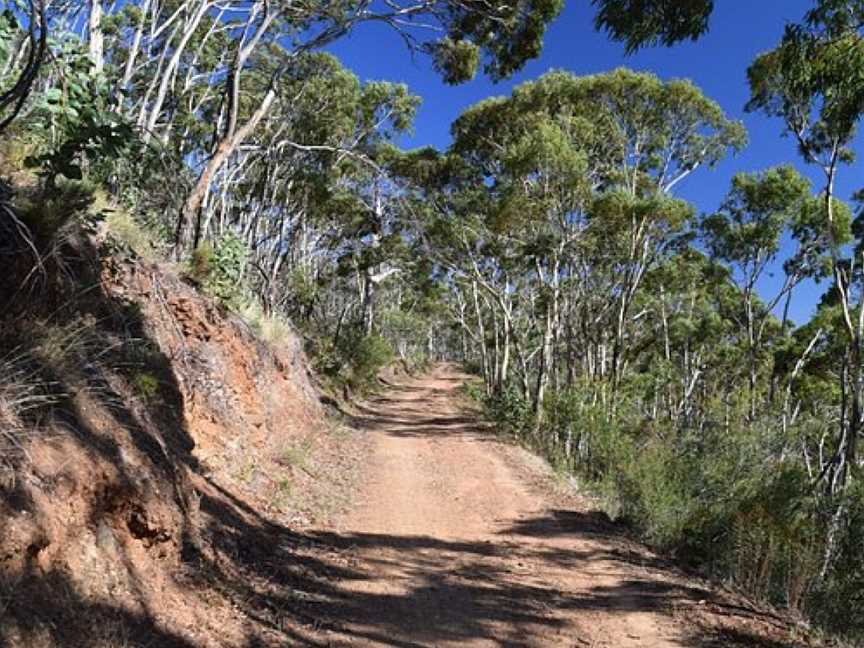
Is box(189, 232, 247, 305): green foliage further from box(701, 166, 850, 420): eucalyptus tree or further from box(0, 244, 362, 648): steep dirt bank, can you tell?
box(701, 166, 850, 420): eucalyptus tree

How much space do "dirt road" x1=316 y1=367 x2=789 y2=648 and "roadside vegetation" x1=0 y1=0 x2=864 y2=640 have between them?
2.68 ft

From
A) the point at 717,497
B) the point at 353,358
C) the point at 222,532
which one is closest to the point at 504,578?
the point at 222,532

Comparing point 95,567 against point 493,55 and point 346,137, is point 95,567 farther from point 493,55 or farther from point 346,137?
point 346,137

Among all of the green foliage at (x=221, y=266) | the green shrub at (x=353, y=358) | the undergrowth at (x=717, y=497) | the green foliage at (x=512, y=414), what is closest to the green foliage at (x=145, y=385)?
the green foliage at (x=221, y=266)

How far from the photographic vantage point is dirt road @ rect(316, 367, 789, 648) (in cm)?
493

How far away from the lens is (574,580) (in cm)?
612

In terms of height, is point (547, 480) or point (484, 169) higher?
point (484, 169)

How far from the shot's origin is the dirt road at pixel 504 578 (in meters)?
4.93

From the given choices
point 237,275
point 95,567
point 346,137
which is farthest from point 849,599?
point 346,137

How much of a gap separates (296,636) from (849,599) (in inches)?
204

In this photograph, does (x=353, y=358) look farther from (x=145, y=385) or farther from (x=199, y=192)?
(x=145, y=385)

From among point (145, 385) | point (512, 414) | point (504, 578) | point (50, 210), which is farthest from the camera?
point (512, 414)

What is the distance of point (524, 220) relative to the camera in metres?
17.7

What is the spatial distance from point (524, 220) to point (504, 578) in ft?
41.7
